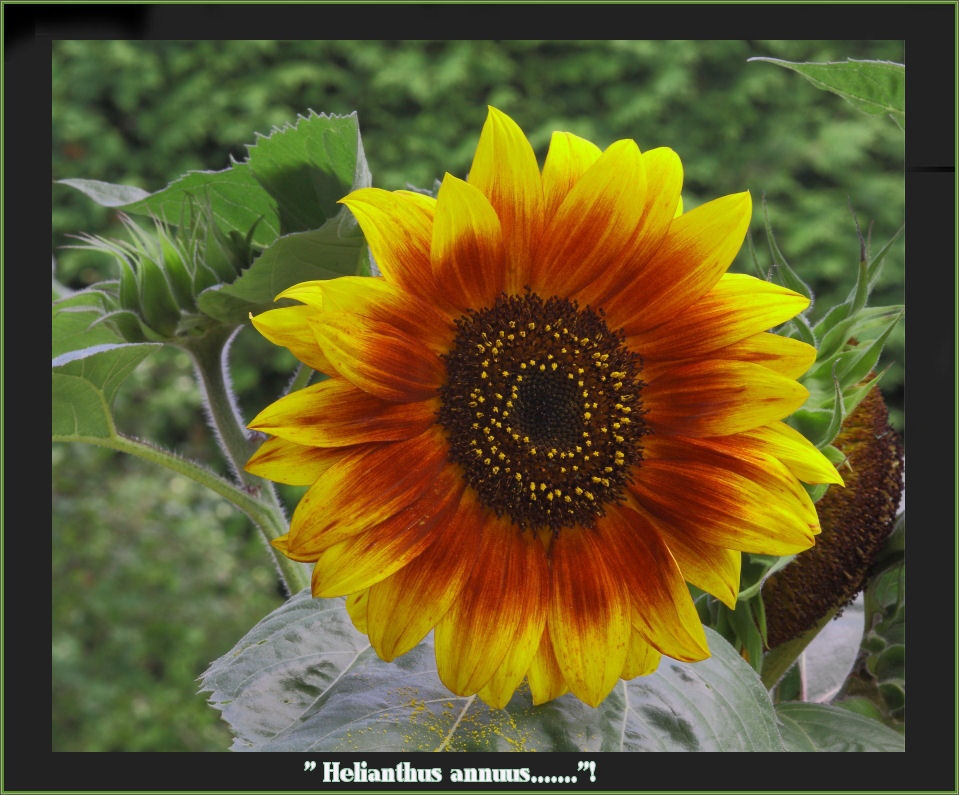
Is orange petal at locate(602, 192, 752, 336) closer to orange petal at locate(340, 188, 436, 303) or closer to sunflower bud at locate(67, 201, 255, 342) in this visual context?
orange petal at locate(340, 188, 436, 303)

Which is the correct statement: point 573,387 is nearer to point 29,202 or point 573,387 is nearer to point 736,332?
point 736,332

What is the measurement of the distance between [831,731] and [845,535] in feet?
0.35

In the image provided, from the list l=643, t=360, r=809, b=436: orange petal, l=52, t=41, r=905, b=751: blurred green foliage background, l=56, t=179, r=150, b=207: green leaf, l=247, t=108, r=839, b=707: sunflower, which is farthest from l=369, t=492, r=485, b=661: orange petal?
l=52, t=41, r=905, b=751: blurred green foliage background

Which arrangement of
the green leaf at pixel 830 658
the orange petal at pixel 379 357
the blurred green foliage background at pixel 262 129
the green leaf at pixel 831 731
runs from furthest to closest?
the blurred green foliage background at pixel 262 129 < the green leaf at pixel 830 658 < the green leaf at pixel 831 731 < the orange petal at pixel 379 357

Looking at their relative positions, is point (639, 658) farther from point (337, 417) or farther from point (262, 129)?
point (262, 129)

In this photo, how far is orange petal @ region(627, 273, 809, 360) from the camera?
39cm

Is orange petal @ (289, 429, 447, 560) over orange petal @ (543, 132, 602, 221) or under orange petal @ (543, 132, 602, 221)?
under

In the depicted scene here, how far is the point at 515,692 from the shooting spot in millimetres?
427

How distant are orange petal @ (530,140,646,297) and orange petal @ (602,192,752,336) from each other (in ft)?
0.05

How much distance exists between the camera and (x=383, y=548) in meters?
0.39

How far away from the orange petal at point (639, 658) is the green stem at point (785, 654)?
0.12 metres

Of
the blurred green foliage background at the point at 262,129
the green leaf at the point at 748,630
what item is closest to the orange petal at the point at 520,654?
the green leaf at the point at 748,630

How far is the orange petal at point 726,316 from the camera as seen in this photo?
39 centimetres

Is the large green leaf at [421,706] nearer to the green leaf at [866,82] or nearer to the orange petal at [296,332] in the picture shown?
the orange petal at [296,332]
